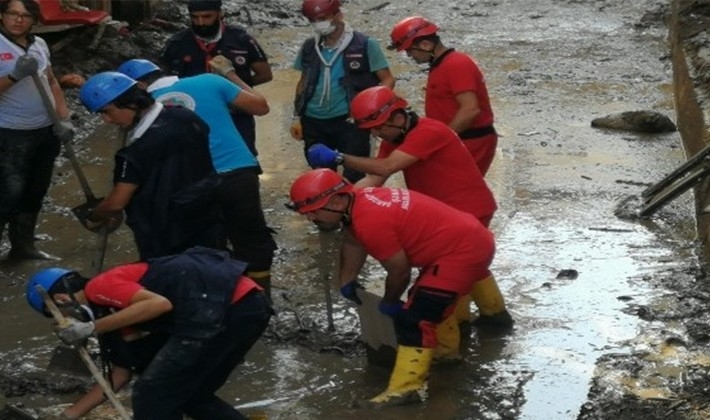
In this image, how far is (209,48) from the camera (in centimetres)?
889

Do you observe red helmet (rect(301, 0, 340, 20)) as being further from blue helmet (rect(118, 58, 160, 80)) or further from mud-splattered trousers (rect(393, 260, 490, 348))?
mud-splattered trousers (rect(393, 260, 490, 348))

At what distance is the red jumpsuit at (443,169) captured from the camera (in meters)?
7.46

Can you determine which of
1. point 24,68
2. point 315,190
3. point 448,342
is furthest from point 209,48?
point 448,342

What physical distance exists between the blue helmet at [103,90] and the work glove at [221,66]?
1.72 meters

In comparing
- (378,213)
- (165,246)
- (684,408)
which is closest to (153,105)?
(165,246)

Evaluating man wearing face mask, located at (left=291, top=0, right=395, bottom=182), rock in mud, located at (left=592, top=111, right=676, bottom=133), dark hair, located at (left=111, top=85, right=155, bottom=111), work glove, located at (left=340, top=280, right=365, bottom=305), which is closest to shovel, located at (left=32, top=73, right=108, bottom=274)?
dark hair, located at (left=111, top=85, right=155, bottom=111)

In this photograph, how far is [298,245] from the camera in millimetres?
9797

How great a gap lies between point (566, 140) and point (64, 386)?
6.71 meters

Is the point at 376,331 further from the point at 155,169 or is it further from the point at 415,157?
the point at 155,169

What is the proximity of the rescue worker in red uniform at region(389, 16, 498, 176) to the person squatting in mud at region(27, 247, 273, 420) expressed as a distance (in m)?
2.59

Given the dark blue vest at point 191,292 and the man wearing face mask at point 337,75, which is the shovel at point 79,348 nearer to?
the dark blue vest at point 191,292

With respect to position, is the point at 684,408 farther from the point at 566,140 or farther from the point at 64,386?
the point at 566,140

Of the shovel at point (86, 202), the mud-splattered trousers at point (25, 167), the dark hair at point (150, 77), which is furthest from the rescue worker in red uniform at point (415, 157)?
the mud-splattered trousers at point (25, 167)

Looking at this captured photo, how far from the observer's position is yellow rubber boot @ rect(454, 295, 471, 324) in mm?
7973
